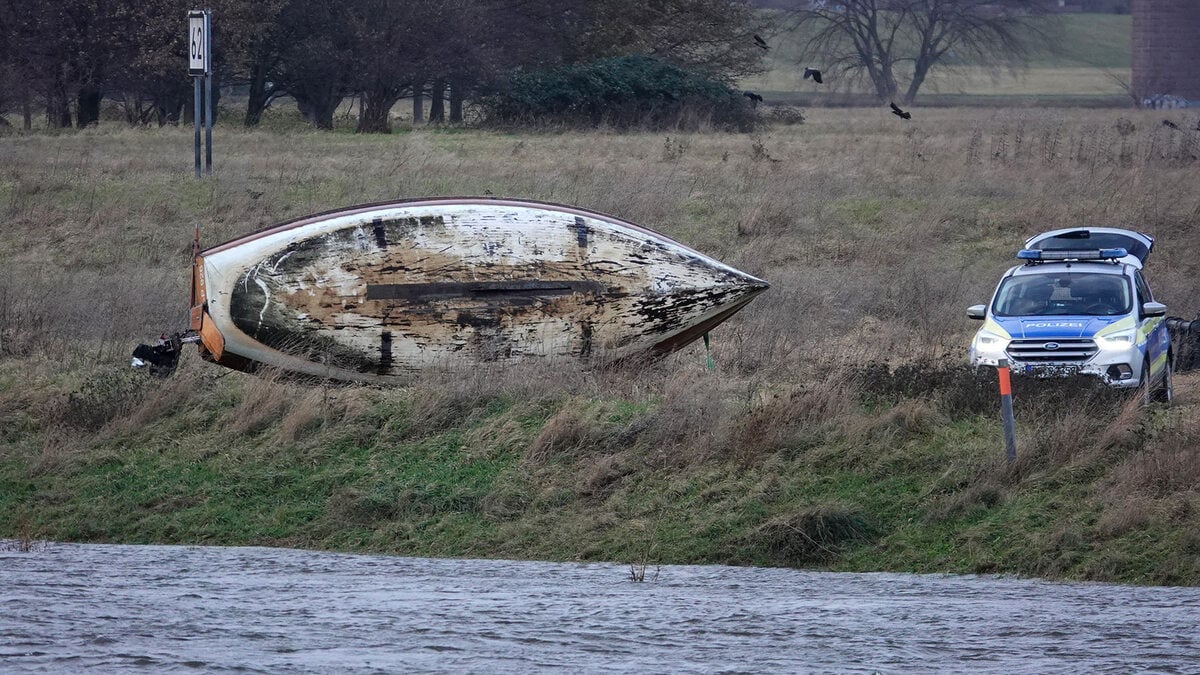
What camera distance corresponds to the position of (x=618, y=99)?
47.2 m

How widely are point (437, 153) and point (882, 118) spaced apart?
2310 cm

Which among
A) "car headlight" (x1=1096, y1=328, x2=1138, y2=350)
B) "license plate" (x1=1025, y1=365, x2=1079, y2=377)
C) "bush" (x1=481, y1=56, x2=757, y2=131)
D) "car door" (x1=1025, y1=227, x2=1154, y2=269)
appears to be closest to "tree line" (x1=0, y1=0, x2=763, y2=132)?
"bush" (x1=481, y1=56, x2=757, y2=131)

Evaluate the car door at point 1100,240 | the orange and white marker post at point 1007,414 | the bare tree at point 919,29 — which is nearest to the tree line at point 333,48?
the bare tree at point 919,29

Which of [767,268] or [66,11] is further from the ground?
[66,11]

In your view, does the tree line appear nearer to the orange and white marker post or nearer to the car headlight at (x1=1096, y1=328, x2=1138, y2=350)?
the car headlight at (x1=1096, y1=328, x2=1138, y2=350)

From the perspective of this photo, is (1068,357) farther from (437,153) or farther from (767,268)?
(437,153)

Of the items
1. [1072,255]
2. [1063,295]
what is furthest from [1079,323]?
[1072,255]

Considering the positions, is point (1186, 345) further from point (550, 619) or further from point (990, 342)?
point (550, 619)

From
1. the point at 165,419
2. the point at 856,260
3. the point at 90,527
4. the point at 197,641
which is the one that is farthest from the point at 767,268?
the point at 197,641

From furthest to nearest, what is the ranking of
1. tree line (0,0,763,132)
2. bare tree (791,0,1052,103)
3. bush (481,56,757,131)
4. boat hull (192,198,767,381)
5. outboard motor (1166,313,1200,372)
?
bare tree (791,0,1052,103) → bush (481,56,757,131) → tree line (0,0,763,132) → outboard motor (1166,313,1200,372) → boat hull (192,198,767,381)

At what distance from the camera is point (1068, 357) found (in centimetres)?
1497

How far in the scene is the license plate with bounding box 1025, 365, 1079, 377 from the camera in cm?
1451

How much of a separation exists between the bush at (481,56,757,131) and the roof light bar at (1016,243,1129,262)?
28.3 m

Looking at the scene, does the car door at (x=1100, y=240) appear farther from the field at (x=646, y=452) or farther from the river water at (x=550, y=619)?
the river water at (x=550, y=619)
